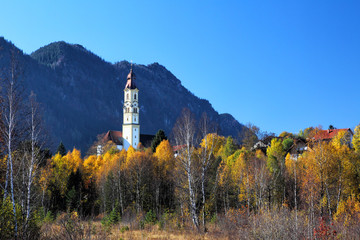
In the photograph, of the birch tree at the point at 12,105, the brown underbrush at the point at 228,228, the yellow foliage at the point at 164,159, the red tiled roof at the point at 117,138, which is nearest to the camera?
the brown underbrush at the point at 228,228

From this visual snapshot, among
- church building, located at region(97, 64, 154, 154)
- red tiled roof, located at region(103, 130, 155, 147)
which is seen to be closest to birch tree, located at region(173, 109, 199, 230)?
red tiled roof, located at region(103, 130, 155, 147)

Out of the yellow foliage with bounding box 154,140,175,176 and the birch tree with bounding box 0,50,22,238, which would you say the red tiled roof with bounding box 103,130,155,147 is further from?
the birch tree with bounding box 0,50,22,238

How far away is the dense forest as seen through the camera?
17125 mm

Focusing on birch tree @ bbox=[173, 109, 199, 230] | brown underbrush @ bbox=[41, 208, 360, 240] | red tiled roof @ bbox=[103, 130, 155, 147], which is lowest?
brown underbrush @ bbox=[41, 208, 360, 240]

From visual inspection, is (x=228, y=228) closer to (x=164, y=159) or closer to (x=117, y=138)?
(x=164, y=159)

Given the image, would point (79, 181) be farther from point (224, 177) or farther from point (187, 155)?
point (187, 155)

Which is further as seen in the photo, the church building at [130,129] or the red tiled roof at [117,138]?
the church building at [130,129]

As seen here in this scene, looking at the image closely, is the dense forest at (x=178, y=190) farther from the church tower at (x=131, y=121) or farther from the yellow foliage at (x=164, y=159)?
the church tower at (x=131, y=121)

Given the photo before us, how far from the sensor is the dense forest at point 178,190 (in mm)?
17125

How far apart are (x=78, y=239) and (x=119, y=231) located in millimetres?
16735

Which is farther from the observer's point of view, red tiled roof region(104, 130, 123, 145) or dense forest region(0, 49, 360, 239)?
red tiled roof region(104, 130, 123, 145)

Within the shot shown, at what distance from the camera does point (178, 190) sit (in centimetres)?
3244

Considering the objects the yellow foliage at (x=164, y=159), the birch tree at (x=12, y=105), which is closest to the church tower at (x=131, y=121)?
the yellow foliage at (x=164, y=159)

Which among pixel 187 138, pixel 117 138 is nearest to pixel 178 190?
pixel 187 138
